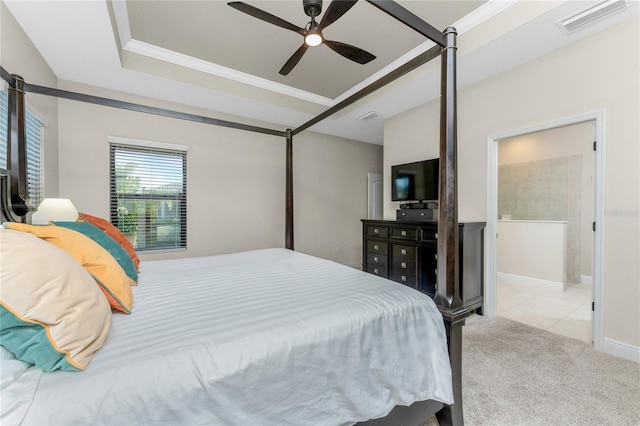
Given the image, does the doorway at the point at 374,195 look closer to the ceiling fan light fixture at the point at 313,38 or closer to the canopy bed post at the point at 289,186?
the canopy bed post at the point at 289,186

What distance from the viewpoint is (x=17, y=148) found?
6.15 feet

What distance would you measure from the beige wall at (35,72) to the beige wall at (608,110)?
14.0 ft

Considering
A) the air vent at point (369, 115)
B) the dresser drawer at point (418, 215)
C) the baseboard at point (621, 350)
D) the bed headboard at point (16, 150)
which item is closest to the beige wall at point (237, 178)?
the air vent at point (369, 115)

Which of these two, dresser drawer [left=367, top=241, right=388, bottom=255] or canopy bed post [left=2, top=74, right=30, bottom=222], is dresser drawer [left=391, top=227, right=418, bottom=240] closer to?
dresser drawer [left=367, top=241, right=388, bottom=255]

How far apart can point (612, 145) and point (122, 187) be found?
197 inches

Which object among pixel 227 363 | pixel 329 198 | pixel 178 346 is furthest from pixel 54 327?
pixel 329 198

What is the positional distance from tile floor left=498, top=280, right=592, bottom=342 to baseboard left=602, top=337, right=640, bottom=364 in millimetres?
186

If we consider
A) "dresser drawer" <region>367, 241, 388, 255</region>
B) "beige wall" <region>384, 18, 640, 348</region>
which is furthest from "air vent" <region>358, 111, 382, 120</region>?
"dresser drawer" <region>367, 241, 388, 255</region>

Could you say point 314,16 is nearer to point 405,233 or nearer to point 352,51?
point 352,51

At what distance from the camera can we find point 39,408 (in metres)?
0.62

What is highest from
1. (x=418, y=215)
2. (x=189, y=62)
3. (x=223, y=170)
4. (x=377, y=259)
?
(x=189, y=62)

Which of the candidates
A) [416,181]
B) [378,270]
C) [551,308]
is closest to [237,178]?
[378,270]

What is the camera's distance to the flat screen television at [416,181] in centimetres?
343

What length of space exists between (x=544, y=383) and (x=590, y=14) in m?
2.72
